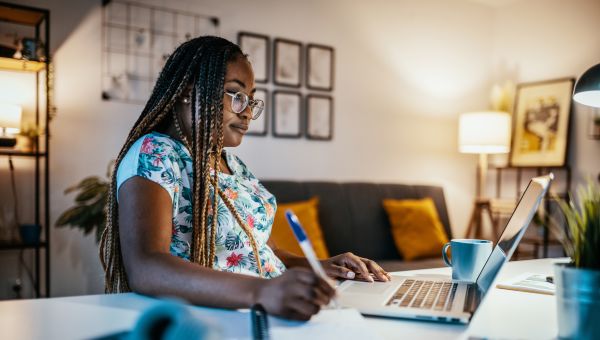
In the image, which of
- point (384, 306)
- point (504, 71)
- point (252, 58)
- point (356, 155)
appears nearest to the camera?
point (384, 306)

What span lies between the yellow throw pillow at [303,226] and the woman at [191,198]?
1440 millimetres

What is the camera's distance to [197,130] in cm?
110

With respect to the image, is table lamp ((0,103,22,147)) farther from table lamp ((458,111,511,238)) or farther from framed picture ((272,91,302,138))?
table lamp ((458,111,511,238))

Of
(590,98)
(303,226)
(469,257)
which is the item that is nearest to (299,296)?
(469,257)

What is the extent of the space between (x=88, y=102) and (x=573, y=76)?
343cm

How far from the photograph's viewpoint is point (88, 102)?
9.34 ft

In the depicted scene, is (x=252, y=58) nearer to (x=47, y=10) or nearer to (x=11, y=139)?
(x=47, y=10)

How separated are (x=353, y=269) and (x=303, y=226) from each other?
1.76m

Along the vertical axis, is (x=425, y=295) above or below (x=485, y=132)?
below

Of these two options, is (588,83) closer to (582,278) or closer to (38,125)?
(582,278)

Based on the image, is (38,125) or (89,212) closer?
(89,212)

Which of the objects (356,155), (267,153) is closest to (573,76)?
(356,155)

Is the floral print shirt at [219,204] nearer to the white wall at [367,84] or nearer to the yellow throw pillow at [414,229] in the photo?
the white wall at [367,84]

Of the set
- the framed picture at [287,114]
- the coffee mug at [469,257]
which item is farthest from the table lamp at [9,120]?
the coffee mug at [469,257]
